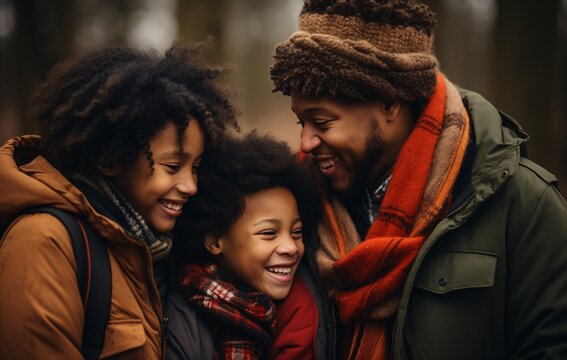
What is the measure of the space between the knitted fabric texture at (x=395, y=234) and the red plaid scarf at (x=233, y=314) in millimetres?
351

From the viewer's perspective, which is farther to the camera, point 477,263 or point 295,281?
point 295,281

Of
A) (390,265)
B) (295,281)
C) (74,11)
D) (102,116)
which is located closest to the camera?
A: (102,116)

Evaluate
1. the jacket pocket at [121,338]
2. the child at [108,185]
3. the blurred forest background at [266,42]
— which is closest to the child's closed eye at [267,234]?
the child at [108,185]

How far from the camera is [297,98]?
2807 mm

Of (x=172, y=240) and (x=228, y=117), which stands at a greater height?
(x=228, y=117)

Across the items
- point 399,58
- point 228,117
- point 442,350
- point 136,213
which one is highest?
point 399,58

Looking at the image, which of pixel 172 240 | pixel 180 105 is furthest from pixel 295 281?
pixel 180 105

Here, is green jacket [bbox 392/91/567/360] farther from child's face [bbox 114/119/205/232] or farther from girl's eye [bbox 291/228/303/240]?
child's face [bbox 114/119/205/232]

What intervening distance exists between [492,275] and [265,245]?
3.20 ft

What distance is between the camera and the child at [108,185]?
1.94 m

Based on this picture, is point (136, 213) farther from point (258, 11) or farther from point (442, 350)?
point (258, 11)

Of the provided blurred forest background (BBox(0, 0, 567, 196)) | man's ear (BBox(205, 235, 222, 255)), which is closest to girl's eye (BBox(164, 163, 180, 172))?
man's ear (BBox(205, 235, 222, 255))

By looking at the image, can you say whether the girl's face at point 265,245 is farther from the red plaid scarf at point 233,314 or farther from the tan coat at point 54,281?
the tan coat at point 54,281

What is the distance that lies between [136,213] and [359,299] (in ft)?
3.33
